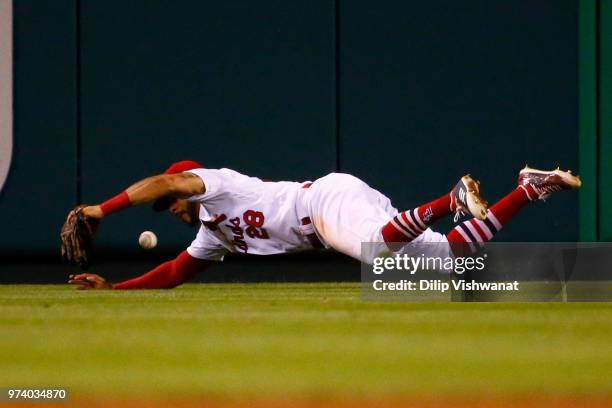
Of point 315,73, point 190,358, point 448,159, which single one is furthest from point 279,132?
point 190,358

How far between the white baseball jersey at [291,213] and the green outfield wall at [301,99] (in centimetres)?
298

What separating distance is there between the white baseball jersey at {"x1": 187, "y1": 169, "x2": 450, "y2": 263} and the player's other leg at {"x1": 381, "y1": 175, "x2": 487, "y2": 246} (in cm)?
9

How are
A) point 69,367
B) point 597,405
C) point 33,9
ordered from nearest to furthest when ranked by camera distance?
point 597,405
point 69,367
point 33,9

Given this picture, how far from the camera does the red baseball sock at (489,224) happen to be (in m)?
7.46

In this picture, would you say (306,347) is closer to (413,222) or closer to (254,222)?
(413,222)

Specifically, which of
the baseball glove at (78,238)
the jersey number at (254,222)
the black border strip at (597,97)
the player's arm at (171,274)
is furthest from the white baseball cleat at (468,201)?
the black border strip at (597,97)

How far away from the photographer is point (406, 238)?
7332mm

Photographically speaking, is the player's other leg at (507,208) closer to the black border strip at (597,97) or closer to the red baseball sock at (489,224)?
the red baseball sock at (489,224)

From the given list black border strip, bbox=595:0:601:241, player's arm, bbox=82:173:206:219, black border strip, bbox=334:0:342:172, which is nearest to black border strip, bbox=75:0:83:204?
black border strip, bbox=334:0:342:172

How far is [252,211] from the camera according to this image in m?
7.56

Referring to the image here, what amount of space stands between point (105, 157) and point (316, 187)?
137 inches

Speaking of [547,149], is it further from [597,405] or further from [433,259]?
[597,405]

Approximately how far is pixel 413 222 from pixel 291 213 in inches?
27.3

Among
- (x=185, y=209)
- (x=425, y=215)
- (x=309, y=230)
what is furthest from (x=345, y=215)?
(x=185, y=209)
